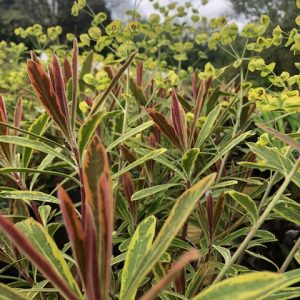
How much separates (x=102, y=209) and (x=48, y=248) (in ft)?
0.56

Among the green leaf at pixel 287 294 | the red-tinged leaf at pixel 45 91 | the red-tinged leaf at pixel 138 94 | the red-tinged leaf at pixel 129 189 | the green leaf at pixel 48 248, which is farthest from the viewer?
the red-tinged leaf at pixel 138 94

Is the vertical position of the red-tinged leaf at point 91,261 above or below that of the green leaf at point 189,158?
above

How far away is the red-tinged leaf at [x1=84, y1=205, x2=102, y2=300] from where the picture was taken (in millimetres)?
429

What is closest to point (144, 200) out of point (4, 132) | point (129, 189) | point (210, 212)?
point (129, 189)

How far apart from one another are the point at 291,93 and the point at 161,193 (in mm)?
405

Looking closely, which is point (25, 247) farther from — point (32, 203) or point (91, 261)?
point (32, 203)

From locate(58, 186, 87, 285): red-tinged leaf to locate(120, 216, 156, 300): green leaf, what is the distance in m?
0.11

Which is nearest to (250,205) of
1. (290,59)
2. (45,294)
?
(45,294)

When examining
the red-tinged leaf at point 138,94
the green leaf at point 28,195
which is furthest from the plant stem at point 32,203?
the red-tinged leaf at point 138,94

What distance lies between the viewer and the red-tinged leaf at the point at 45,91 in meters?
0.78

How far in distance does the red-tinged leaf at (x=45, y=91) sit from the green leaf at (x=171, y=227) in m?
0.38

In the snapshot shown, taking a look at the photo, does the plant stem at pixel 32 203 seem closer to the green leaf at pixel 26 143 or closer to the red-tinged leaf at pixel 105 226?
the green leaf at pixel 26 143

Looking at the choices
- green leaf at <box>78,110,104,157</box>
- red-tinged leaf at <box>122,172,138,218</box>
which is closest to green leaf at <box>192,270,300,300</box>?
green leaf at <box>78,110,104,157</box>

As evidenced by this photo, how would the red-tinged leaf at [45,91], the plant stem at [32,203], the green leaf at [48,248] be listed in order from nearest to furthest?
the green leaf at [48,248], the red-tinged leaf at [45,91], the plant stem at [32,203]
